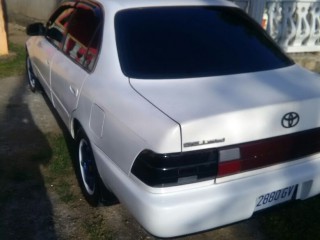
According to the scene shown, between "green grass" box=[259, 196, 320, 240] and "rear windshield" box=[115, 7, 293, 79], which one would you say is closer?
"rear windshield" box=[115, 7, 293, 79]

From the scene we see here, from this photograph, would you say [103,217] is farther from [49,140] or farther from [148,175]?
[49,140]

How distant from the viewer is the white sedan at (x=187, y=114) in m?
2.27

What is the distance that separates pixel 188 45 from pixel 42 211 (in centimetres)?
179

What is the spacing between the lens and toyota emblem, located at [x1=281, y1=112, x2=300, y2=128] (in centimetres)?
244

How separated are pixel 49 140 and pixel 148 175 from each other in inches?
104

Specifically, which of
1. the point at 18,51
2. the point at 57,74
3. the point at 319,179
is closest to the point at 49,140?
the point at 57,74

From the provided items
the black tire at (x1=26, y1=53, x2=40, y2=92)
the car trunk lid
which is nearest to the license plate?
the car trunk lid

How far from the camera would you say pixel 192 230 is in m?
2.37

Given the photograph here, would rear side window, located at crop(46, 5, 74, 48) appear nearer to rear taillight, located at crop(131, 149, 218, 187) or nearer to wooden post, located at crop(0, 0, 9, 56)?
rear taillight, located at crop(131, 149, 218, 187)

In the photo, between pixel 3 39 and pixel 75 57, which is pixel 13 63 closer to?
pixel 3 39

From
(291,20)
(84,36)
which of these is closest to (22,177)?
(84,36)

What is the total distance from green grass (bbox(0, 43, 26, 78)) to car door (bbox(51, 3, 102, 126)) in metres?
3.31

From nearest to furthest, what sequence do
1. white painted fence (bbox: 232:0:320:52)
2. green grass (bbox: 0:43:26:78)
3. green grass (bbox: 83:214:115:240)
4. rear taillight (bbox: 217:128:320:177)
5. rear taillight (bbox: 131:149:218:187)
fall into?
rear taillight (bbox: 131:149:218:187)
rear taillight (bbox: 217:128:320:177)
green grass (bbox: 83:214:115:240)
green grass (bbox: 0:43:26:78)
white painted fence (bbox: 232:0:320:52)

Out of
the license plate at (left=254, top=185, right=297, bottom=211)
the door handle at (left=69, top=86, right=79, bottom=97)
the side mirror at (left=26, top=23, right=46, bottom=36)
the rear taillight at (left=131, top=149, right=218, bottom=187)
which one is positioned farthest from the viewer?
the side mirror at (left=26, top=23, right=46, bottom=36)
